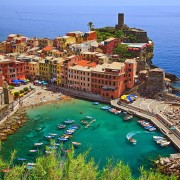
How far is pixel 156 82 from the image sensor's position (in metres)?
64.2

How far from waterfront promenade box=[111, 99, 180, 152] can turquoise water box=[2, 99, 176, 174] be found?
105 cm

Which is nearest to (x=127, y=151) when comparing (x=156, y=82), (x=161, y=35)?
(x=156, y=82)

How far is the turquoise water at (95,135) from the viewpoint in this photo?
144ft

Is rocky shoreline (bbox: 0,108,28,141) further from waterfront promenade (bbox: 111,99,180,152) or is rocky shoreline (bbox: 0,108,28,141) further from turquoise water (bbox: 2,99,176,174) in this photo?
waterfront promenade (bbox: 111,99,180,152)

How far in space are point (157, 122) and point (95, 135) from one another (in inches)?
396

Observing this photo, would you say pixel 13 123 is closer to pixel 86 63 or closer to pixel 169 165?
pixel 86 63

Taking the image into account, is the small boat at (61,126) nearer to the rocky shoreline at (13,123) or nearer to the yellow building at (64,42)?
the rocky shoreline at (13,123)

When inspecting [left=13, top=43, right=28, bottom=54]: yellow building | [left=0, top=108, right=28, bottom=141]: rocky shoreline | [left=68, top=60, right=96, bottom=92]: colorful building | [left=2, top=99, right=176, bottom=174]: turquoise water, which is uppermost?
[left=13, top=43, right=28, bottom=54]: yellow building

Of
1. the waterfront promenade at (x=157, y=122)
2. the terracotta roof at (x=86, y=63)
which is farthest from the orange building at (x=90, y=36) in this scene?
the waterfront promenade at (x=157, y=122)

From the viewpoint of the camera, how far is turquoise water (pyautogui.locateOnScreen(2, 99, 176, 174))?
4385cm

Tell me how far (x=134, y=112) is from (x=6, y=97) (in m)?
21.2

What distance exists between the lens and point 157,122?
52688 millimetres

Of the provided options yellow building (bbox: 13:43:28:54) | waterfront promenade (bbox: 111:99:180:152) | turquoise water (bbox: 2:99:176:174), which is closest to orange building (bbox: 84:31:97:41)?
yellow building (bbox: 13:43:28:54)

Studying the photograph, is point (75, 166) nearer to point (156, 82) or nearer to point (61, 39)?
point (156, 82)
